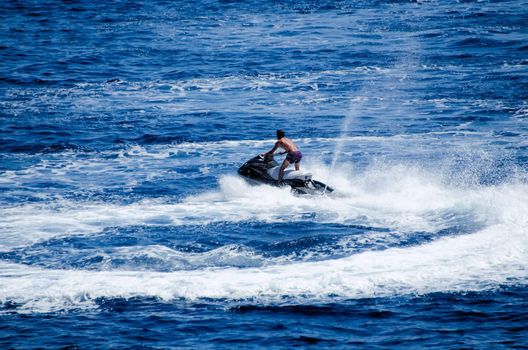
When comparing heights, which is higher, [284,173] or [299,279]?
[284,173]

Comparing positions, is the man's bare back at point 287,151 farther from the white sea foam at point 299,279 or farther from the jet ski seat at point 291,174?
the white sea foam at point 299,279

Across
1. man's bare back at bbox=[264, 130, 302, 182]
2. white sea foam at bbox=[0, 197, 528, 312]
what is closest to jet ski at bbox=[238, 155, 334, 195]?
man's bare back at bbox=[264, 130, 302, 182]

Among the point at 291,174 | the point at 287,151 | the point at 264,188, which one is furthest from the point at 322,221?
the point at 287,151

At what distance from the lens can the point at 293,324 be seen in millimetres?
15547

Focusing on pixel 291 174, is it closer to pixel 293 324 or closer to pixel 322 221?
pixel 322 221

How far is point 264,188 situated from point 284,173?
0.68 m

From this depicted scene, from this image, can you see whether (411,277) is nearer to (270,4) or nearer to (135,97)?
(135,97)

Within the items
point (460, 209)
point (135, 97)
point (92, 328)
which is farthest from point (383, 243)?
point (135, 97)

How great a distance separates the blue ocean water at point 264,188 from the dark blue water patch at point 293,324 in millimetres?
48

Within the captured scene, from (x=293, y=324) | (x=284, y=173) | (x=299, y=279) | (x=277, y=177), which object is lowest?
(x=293, y=324)

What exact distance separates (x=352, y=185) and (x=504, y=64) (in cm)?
1890

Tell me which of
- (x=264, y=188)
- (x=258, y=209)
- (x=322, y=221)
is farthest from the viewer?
(x=264, y=188)

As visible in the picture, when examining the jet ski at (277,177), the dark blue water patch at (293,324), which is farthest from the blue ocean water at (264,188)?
the jet ski at (277,177)

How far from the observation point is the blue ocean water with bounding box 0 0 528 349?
1592 centimetres
